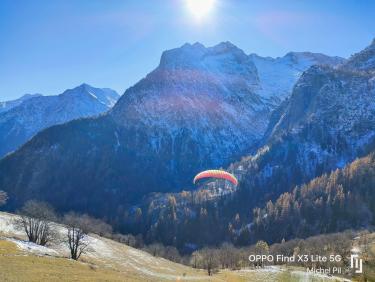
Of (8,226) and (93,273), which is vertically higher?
(8,226)

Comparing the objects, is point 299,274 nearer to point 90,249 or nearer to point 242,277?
point 242,277

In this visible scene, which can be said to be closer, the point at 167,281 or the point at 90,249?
the point at 167,281

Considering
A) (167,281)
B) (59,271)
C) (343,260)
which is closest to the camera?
(59,271)

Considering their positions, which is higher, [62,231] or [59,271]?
[62,231]

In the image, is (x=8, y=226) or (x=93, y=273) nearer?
(x=93, y=273)

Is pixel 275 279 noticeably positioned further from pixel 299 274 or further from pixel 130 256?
pixel 130 256

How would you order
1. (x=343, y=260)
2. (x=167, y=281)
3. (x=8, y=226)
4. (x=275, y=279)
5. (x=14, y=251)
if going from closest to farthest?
1. (x=14, y=251)
2. (x=167, y=281)
3. (x=275, y=279)
4. (x=8, y=226)
5. (x=343, y=260)

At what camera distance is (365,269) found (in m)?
144

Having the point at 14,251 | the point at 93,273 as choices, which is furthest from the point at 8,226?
the point at 93,273

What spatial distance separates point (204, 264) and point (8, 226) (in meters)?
86.6

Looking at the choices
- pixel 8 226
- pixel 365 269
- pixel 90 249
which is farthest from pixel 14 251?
pixel 365 269

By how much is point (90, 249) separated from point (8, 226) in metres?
27.3

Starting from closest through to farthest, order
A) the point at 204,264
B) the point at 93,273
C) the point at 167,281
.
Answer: the point at 93,273 < the point at 167,281 < the point at 204,264

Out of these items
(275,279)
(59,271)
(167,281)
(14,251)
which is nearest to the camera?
(59,271)
